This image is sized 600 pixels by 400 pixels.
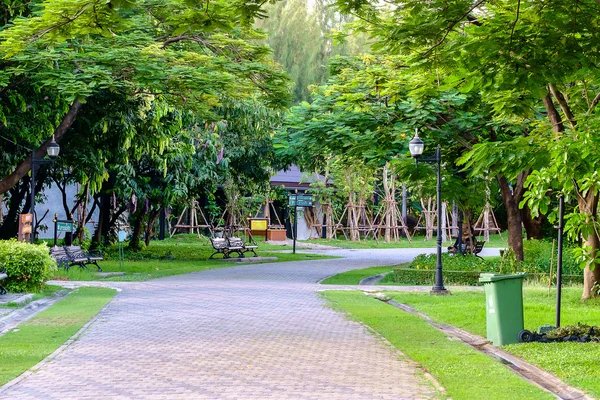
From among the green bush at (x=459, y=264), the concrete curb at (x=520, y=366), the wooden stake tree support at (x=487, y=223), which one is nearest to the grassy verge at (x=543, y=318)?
the concrete curb at (x=520, y=366)

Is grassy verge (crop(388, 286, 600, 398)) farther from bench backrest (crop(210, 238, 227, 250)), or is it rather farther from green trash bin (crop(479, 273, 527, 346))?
bench backrest (crop(210, 238, 227, 250))

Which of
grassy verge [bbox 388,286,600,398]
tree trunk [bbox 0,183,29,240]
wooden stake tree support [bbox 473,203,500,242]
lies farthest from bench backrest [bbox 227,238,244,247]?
wooden stake tree support [bbox 473,203,500,242]

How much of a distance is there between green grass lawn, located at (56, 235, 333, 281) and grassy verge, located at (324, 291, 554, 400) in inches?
418

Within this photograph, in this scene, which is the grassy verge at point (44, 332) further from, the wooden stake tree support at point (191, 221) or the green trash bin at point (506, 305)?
the wooden stake tree support at point (191, 221)

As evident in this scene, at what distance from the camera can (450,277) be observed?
86.2 feet

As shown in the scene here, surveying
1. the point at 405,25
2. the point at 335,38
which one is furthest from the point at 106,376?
the point at 335,38

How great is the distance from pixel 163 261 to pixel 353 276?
9.30m

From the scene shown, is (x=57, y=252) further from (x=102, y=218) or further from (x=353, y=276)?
(x=102, y=218)

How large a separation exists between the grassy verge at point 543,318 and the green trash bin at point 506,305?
10.0 inches

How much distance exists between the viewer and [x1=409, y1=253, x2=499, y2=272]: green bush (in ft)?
88.8

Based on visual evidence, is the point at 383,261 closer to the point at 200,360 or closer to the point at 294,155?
the point at 294,155

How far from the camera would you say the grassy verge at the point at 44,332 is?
11473 millimetres

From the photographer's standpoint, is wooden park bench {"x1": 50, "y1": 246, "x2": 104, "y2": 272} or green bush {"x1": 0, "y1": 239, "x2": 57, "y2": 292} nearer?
green bush {"x1": 0, "y1": 239, "x2": 57, "y2": 292}

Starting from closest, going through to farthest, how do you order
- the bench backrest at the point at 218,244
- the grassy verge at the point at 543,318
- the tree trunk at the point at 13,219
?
1. the grassy verge at the point at 543,318
2. the tree trunk at the point at 13,219
3. the bench backrest at the point at 218,244
